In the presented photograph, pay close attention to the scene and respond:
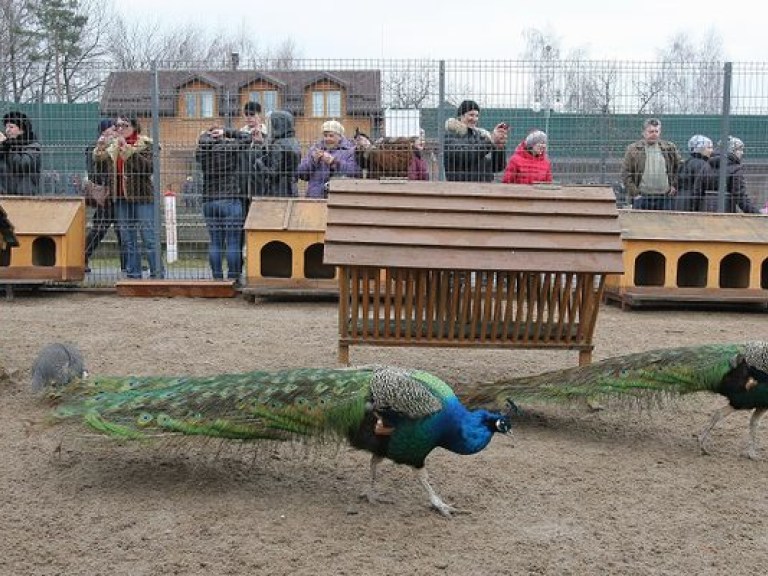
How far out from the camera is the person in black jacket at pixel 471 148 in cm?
1279

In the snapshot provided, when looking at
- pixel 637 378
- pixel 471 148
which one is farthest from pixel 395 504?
pixel 471 148

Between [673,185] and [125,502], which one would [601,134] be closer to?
[673,185]

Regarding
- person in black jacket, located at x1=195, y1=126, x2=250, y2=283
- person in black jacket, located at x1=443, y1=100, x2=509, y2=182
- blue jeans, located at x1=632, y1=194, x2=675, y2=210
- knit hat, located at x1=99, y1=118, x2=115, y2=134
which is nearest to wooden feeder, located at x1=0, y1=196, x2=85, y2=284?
knit hat, located at x1=99, y1=118, x2=115, y2=134

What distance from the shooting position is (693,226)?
12305mm

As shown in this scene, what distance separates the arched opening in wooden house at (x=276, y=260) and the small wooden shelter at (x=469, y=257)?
543 cm

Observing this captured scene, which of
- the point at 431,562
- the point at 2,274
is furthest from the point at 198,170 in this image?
the point at 431,562

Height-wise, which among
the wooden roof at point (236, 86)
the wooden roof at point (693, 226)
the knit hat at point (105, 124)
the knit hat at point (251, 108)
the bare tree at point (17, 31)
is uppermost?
the bare tree at point (17, 31)

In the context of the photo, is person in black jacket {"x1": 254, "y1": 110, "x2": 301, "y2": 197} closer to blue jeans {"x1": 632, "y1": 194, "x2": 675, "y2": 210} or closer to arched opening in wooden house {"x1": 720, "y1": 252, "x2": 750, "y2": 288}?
blue jeans {"x1": 632, "y1": 194, "x2": 675, "y2": 210}

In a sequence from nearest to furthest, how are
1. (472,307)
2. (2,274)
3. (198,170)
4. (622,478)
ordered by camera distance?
(622,478)
(472,307)
(2,274)
(198,170)

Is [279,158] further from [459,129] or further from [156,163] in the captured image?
[459,129]

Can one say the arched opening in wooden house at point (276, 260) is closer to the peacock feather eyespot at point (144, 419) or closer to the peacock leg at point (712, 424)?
the peacock leg at point (712, 424)

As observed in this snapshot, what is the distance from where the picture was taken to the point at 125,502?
5.14 metres

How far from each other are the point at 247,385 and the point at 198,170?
27.7ft

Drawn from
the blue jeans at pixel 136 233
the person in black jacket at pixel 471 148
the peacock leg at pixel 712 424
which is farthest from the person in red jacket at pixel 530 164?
the peacock leg at pixel 712 424
